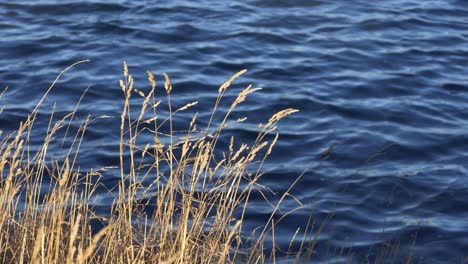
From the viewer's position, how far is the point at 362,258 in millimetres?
6543

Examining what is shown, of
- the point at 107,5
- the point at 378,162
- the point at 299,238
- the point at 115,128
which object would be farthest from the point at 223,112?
the point at 107,5

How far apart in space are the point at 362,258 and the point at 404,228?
1.93 ft

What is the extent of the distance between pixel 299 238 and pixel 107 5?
5447 mm

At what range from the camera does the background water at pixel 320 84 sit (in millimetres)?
7227

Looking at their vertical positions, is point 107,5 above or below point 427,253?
above

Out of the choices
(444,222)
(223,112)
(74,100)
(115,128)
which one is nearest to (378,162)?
(444,222)

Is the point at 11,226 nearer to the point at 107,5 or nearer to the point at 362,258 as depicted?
the point at 362,258

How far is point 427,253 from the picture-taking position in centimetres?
668

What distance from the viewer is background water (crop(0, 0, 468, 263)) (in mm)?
7227

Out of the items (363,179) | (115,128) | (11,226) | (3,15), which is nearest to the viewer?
(11,226)

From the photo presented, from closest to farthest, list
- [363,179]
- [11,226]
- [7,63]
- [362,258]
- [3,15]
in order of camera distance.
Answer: [11,226] → [362,258] → [363,179] → [7,63] → [3,15]

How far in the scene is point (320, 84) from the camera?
31.2 feet

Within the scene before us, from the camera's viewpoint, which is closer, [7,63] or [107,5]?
[7,63]

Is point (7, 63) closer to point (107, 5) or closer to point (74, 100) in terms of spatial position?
point (74, 100)
